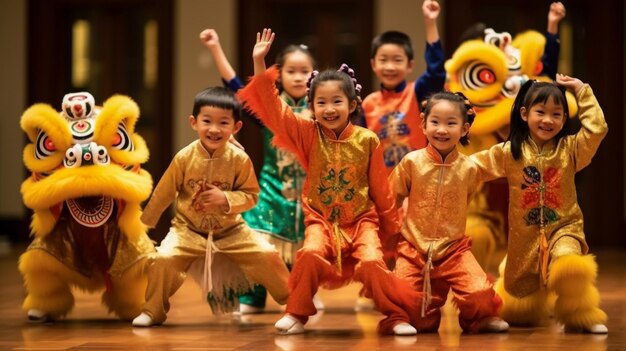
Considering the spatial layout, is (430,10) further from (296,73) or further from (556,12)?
(296,73)

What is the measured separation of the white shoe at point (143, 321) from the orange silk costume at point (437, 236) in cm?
91

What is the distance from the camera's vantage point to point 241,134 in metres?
7.87

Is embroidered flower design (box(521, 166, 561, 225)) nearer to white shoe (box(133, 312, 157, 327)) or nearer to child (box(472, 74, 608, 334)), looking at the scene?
child (box(472, 74, 608, 334))

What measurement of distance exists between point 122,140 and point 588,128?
175 cm

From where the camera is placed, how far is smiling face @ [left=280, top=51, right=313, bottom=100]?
461 centimetres

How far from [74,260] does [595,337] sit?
1.94 m

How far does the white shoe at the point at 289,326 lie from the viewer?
3.73 meters

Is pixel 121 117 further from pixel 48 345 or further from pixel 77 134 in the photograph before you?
pixel 48 345

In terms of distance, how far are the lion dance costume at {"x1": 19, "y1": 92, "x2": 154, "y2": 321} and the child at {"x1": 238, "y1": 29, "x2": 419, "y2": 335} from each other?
0.62m

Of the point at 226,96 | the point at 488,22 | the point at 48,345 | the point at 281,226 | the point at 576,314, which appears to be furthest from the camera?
the point at 488,22

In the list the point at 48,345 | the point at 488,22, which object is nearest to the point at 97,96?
the point at 488,22

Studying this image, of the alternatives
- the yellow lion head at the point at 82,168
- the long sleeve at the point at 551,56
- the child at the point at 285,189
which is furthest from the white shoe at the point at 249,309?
the long sleeve at the point at 551,56

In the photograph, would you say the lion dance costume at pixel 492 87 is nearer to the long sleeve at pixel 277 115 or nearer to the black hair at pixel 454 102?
the black hair at pixel 454 102

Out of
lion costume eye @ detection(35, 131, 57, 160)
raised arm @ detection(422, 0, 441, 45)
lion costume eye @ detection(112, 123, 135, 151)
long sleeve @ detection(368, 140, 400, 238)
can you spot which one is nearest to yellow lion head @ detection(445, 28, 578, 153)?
raised arm @ detection(422, 0, 441, 45)
